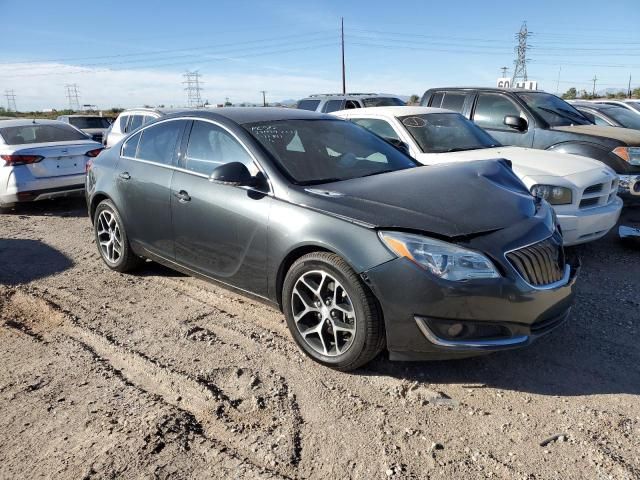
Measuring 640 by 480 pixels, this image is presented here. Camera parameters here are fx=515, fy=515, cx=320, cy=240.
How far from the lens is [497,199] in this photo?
341cm

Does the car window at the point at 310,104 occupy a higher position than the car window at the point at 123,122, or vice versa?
the car window at the point at 310,104

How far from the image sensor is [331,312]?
3209mm

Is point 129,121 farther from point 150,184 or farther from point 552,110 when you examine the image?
point 552,110

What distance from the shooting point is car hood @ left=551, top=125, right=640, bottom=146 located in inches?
275

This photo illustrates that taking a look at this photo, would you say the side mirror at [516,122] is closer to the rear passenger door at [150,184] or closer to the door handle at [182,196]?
the rear passenger door at [150,184]

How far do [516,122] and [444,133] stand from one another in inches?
62.7

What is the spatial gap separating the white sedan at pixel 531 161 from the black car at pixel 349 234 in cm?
120

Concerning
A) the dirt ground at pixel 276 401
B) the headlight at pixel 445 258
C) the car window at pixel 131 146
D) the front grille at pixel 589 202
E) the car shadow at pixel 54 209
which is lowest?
the car shadow at pixel 54 209

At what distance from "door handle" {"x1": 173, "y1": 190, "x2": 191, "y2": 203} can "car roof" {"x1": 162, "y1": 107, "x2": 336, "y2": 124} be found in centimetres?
66

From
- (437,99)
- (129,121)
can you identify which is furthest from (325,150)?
(129,121)

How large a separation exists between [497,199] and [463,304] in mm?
932

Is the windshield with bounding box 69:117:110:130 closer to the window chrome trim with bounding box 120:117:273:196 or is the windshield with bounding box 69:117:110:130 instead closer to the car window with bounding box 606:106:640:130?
the window chrome trim with bounding box 120:117:273:196

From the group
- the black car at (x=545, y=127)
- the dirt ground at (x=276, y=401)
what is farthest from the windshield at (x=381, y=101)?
the dirt ground at (x=276, y=401)

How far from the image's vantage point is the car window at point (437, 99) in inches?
342
